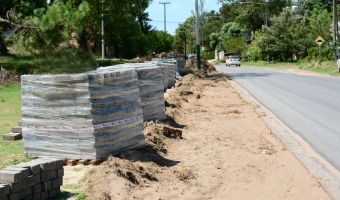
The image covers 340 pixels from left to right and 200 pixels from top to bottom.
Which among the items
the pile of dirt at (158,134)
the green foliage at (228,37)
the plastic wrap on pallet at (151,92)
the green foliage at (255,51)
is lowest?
the pile of dirt at (158,134)

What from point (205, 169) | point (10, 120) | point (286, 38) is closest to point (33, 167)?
point (205, 169)

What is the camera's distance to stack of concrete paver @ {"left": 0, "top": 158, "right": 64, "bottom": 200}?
5.85m

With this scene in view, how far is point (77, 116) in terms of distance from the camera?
8.55 metres

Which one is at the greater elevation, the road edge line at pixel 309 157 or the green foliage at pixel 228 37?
the green foliage at pixel 228 37

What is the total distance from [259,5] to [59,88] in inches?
3273

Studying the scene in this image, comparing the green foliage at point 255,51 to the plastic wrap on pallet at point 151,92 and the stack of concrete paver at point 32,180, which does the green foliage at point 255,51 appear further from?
the stack of concrete paver at point 32,180

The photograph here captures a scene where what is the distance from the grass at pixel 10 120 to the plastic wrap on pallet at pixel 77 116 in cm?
38

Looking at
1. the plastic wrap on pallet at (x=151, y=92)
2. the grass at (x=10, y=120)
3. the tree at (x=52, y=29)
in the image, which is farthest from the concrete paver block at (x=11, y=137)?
the plastic wrap on pallet at (x=151, y=92)

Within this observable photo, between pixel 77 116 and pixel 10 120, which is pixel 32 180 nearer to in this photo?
pixel 77 116

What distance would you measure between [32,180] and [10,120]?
8610mm

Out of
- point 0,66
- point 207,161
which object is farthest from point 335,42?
point 207,161

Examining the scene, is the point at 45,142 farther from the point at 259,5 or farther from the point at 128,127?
the point at 259,5

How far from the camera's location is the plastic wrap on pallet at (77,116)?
8508 mm

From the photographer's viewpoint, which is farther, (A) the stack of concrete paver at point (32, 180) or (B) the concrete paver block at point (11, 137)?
(B) the concrete paver block at point (11, 137)
